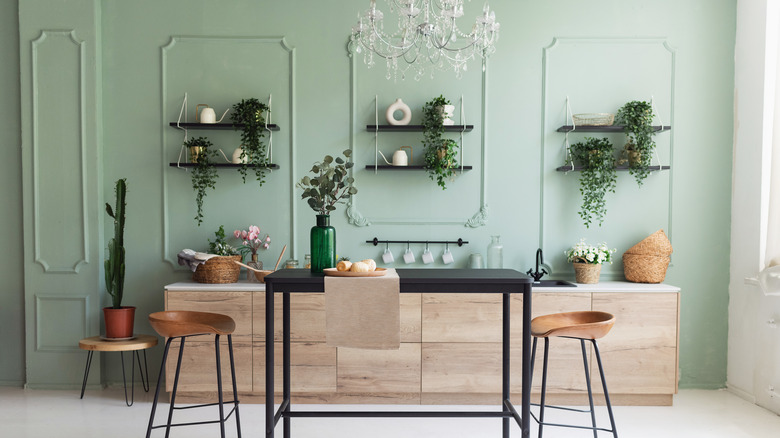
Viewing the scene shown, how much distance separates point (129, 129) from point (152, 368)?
1.84 meters

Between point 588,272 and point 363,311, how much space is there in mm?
2209

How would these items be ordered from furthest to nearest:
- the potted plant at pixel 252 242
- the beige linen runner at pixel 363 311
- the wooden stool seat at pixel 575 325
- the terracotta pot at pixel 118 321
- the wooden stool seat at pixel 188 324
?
the potted plant at pixel 252 242 < the terracotta pot at pixel 118 321 < the wooden stool seat at pixel 188 324 < the wooden stool seat at pixel 575 325 < the beige linen runner at pixel 363 311

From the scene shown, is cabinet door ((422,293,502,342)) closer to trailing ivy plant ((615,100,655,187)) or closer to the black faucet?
the black faucet

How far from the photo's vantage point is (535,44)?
4477mm

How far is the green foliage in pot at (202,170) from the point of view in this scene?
4.30 metres

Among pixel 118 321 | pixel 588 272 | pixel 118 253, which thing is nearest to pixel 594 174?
pixel 588 272

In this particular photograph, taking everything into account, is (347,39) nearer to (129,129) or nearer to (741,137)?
(129,129)

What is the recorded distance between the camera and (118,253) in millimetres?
4090

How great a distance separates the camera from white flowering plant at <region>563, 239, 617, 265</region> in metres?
4.26

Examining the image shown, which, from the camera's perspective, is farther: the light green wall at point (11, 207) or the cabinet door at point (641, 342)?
the light green wall at point (11, 207)

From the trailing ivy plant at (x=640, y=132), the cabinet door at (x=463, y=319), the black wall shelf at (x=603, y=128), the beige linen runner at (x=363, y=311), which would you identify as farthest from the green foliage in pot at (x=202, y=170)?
the trailing ivy plant at (x=640, y=132)

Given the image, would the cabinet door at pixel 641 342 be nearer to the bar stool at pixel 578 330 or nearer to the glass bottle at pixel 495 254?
the glass bottle at pixel 495 254

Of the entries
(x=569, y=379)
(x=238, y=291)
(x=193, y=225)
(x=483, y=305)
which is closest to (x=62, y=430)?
(x=238, y=291)

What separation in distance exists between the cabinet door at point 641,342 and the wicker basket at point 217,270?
8.42ft
